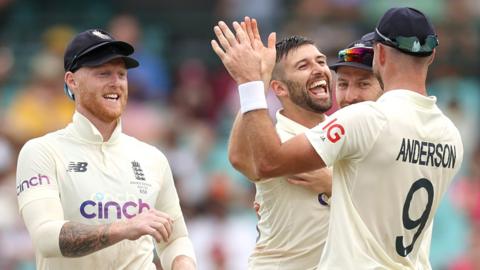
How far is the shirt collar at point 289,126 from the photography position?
8.78m

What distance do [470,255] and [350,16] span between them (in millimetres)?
5384

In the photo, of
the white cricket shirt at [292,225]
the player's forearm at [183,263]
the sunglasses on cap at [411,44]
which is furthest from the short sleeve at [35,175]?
the sunglasses on cap at [411,44]

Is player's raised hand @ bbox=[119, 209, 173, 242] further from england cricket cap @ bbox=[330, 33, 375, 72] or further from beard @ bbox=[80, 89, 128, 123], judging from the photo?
england cricket cap @ bbox=[330, 33, 375, 72]

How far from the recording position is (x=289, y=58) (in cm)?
895

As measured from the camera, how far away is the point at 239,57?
767 cm

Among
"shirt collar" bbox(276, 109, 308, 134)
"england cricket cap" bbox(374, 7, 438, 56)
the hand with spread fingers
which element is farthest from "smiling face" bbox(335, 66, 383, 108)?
the hand with spread fingers

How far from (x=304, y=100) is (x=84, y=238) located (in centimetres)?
196

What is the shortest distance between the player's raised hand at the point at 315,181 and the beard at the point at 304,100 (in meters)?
0.53

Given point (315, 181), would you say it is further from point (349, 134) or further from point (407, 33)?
point (407, 33)

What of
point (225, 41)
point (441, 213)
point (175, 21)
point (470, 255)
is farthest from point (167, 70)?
point (225, 41)

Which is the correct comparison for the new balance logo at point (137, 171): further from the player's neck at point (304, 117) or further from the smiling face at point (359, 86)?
the smiling face at point (359, 86)

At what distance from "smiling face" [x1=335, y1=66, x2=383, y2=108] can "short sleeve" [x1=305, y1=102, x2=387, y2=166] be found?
154cm

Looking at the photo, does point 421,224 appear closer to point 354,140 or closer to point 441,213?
point 354,140

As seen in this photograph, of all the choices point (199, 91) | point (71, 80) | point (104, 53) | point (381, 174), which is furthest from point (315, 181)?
point (199, 91)
